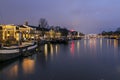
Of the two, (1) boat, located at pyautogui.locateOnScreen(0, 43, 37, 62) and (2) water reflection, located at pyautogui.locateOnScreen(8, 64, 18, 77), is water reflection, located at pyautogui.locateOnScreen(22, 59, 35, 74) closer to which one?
(2) water reflection, located at pyautogui.locateOnScreen(8, 64, 18, 77)

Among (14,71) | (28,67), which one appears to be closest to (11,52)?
(28,67)

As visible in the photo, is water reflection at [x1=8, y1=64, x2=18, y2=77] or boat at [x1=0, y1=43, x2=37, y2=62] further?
boat at [x1=0, y1=43, x2=37, y2=62]

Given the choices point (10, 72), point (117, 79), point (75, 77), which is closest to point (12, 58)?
point (10, 72)

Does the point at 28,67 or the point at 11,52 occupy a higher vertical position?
the point at 11,52

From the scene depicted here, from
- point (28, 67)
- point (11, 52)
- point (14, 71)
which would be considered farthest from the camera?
point (11, 52)

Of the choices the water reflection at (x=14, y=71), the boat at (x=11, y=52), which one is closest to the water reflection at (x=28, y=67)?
the water reflection at (x=14, y=71)

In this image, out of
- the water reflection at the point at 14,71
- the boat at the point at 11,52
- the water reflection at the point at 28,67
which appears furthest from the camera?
the boat at the point at 11,52

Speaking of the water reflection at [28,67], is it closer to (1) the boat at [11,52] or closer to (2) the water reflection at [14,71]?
(2) the water reflection at [14,71]

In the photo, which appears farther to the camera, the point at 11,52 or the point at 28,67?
the point at 11,52

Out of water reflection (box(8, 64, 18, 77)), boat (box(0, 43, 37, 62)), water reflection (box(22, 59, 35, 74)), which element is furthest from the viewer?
boat (box(0, 43, 37, 62))

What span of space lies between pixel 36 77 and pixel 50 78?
1324 millimetres

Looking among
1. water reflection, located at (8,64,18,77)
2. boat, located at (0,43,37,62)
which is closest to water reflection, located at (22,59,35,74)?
water reflection, located at (8,64,18,77)

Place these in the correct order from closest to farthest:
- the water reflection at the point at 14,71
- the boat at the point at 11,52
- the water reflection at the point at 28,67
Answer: the water reflection at the point at 14,71, the water reflection at the point at 28,67, the boat at the point at 11,52

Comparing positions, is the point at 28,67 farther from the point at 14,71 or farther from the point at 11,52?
the point at 11,52
